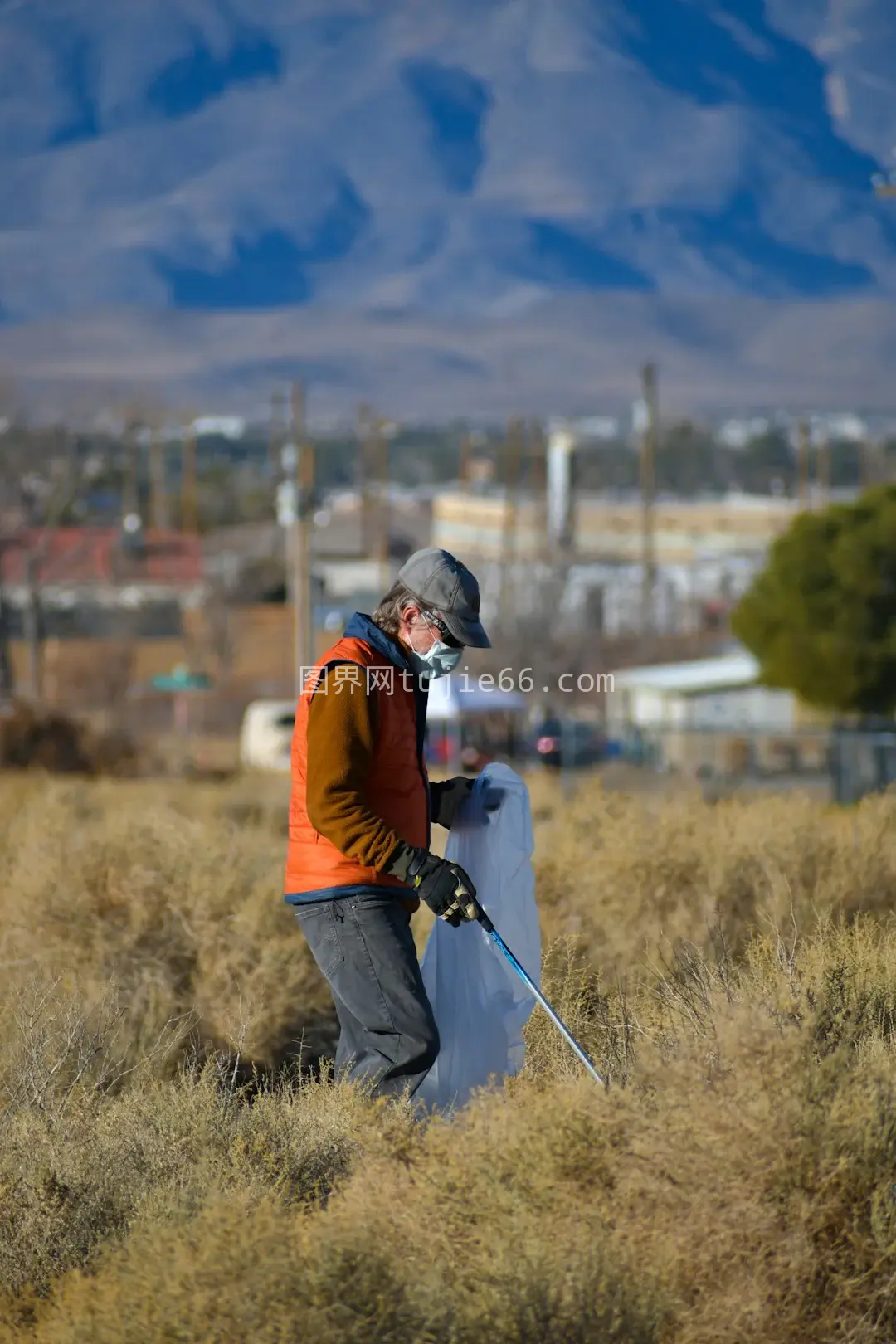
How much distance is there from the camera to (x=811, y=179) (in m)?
19.2

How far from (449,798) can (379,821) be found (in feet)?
2.28

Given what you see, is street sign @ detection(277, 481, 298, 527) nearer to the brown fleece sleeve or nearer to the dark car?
the dark car

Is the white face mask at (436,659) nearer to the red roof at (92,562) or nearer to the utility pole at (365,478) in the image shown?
the utility pole at (365,478)

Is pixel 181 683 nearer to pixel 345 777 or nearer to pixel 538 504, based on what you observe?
pixel 538 504

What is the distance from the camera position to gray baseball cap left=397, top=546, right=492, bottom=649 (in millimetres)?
4941

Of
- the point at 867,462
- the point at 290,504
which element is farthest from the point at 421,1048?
the point at 867,462

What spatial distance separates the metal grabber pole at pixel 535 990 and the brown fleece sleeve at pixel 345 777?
0.34 m

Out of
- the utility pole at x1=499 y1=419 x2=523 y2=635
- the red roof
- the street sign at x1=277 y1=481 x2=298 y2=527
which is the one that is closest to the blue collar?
the street sign at x1=277 y1=481 x2=298 y2=527

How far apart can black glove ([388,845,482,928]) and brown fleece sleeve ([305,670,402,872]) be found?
42 mm

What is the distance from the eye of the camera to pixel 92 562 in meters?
57.0

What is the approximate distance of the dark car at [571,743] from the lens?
25.8m

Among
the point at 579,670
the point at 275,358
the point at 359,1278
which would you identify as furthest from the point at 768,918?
the point at 275,358

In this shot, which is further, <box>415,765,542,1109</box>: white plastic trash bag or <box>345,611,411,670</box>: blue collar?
<box>415,765,542,1109</box>: white plastic trash bag

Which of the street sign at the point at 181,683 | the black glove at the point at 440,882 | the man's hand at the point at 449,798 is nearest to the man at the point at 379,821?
the black glove at the point at 440,882
